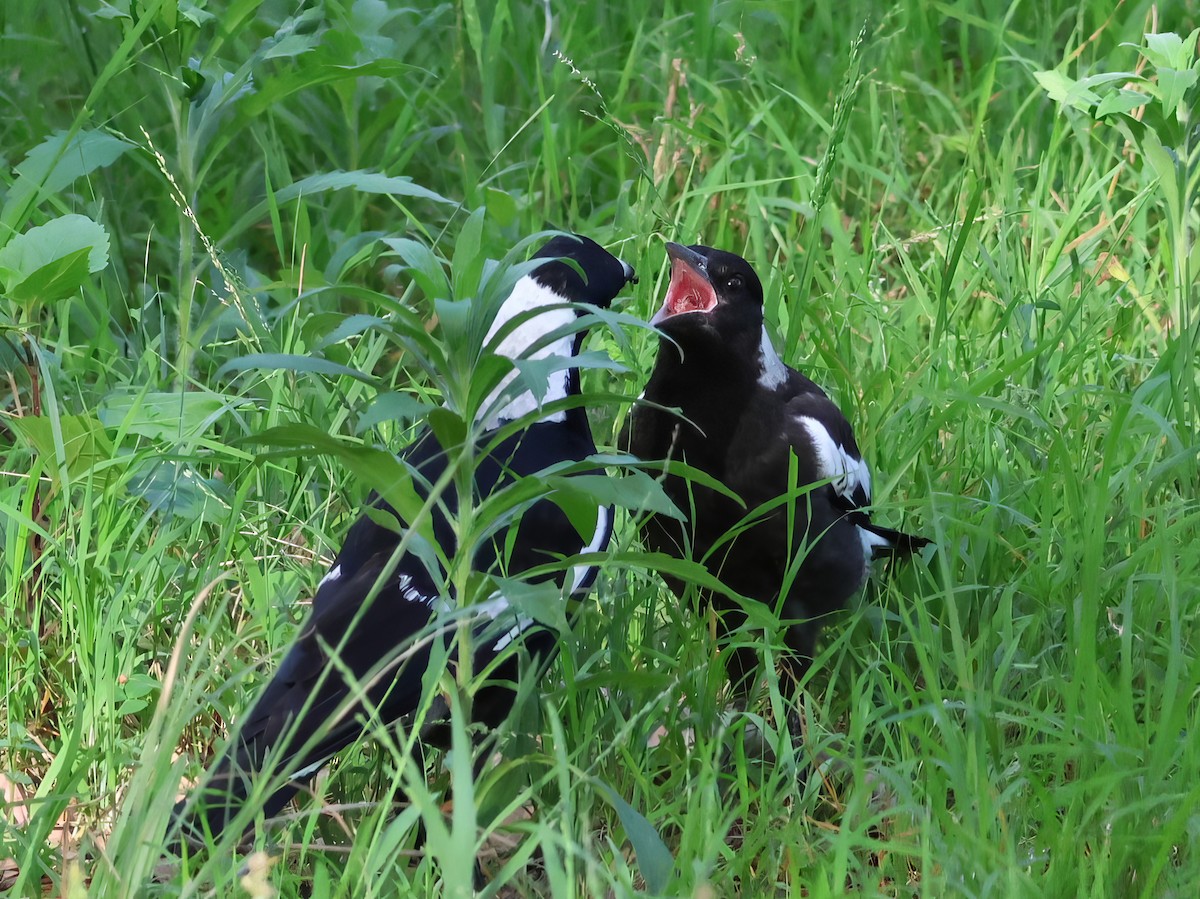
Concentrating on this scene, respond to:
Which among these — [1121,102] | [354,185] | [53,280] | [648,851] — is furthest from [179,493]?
[1121,102]

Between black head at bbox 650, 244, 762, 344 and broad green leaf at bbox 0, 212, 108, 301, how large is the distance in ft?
3.85

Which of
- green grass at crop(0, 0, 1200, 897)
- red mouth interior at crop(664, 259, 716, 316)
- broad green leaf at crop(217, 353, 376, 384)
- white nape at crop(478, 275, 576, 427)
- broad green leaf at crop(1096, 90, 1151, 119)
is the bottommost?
green grass at crop(0, 0, 1200, 897)

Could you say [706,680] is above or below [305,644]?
below

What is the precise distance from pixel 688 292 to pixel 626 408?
0.47 meters

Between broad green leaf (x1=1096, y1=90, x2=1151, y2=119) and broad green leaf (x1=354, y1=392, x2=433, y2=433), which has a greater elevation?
broad green leaf (x1=354, y1=392, x2=433, y2=433)

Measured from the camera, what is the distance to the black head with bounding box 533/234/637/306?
3158mm

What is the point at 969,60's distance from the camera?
548cm

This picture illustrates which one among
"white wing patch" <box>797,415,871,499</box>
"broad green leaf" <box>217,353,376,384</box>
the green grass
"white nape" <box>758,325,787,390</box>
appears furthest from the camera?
"white nape" <box>758,325,787,390</box>

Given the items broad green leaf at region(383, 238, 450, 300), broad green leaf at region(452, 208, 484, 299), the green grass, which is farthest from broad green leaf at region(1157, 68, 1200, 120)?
broad green leaf at region(383, 238, 450, 300)

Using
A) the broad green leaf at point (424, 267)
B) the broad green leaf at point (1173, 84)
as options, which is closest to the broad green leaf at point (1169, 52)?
the broad green leaf at point (1173, 84)

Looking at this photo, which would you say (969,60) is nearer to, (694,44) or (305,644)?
(694,44)

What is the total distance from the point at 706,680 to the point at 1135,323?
2036 millimetres

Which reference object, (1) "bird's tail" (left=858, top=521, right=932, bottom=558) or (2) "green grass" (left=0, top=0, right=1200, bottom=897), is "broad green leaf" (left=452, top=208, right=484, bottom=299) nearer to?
(2) "green grass" (left=0, top=0, right=1200, bottom=897)

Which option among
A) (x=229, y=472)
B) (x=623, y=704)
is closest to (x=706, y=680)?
(x=623, y=704)
